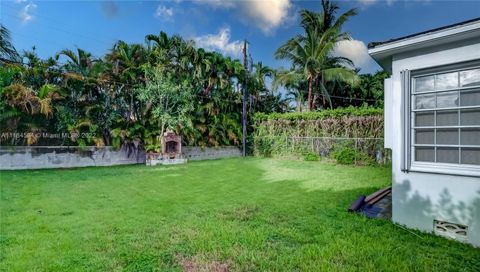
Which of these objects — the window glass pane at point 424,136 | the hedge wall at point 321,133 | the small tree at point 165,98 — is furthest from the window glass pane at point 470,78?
the small tree at point 165,98

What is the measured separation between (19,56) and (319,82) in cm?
1517

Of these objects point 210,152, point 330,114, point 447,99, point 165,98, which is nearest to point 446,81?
point 447,99

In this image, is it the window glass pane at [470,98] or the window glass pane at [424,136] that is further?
the window glass pane at [424,136]

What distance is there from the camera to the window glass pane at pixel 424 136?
3775 millimetres

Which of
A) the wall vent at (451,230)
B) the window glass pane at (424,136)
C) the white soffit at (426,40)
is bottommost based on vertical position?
the wall vent at (451,230)

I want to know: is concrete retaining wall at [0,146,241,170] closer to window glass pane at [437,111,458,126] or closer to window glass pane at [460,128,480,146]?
window glass pane at [437,111,458,126]

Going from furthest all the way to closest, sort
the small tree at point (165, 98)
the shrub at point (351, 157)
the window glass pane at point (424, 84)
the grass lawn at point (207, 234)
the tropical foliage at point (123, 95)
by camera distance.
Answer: the small tree at point (165, 98)
the shrub at point (351, 157)
the tropical foliage at point (123, 95)
the window glass pane at point (424, 84)
the grass lawn at point (207, 234)

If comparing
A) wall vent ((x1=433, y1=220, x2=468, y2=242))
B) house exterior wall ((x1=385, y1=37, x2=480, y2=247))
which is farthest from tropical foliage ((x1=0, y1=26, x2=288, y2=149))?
wall vent ((x1=433, y1=220, x2=468, y2=242))

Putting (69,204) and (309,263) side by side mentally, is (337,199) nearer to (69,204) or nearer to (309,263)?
(309,263)

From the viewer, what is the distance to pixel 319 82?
1777 cm

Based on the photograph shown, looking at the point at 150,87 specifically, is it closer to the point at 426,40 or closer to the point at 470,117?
the point at 426,40

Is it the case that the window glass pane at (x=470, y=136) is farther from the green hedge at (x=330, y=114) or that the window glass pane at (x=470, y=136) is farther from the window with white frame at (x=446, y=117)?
the green hedge at (x=330, y=114)

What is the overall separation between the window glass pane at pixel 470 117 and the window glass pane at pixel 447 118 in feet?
0.20

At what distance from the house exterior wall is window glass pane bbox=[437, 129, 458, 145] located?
428 millimetres
